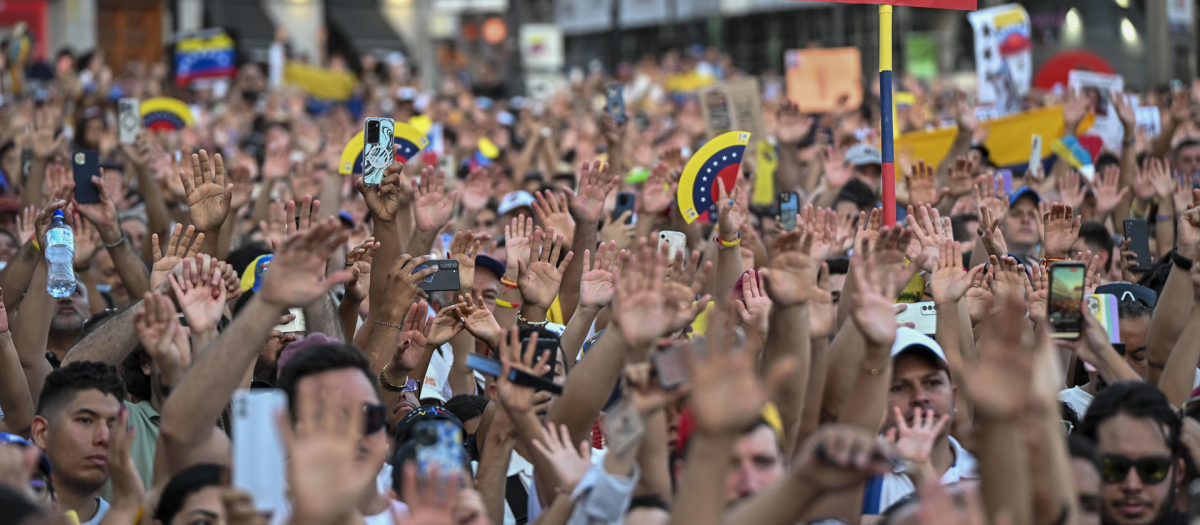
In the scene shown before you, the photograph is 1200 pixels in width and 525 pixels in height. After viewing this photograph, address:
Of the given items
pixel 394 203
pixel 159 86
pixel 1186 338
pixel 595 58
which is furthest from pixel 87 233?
pixel 595 58

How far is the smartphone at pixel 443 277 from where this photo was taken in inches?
212

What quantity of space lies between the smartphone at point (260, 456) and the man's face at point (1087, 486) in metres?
2.11

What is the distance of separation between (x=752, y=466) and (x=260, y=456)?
1285 mm

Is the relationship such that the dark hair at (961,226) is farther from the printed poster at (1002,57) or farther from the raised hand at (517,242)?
the printed poster at (1002,57)

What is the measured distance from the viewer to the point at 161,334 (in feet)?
13.7

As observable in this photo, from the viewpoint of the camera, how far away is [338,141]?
1058 centimetres

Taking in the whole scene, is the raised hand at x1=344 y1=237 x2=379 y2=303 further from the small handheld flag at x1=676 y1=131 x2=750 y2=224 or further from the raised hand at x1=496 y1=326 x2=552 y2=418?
the small handheld flag at x1=676 y1=131 x2=750 y2=224

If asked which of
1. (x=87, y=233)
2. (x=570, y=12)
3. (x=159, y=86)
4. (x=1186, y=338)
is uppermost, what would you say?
(x=570, y=12)

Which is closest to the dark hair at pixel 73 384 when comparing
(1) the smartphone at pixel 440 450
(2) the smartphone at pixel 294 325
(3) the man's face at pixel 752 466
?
(2) the smartphone at pixel 294 325

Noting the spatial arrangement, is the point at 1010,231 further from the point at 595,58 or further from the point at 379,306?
the point at 595,58

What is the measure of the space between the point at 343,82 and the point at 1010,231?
14.6 m

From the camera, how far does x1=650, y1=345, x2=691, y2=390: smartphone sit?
3094 mm

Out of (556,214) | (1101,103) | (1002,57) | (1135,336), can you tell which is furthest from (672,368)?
(1002,57)

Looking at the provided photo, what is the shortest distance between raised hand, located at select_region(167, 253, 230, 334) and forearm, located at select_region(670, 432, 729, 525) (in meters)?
2.09
